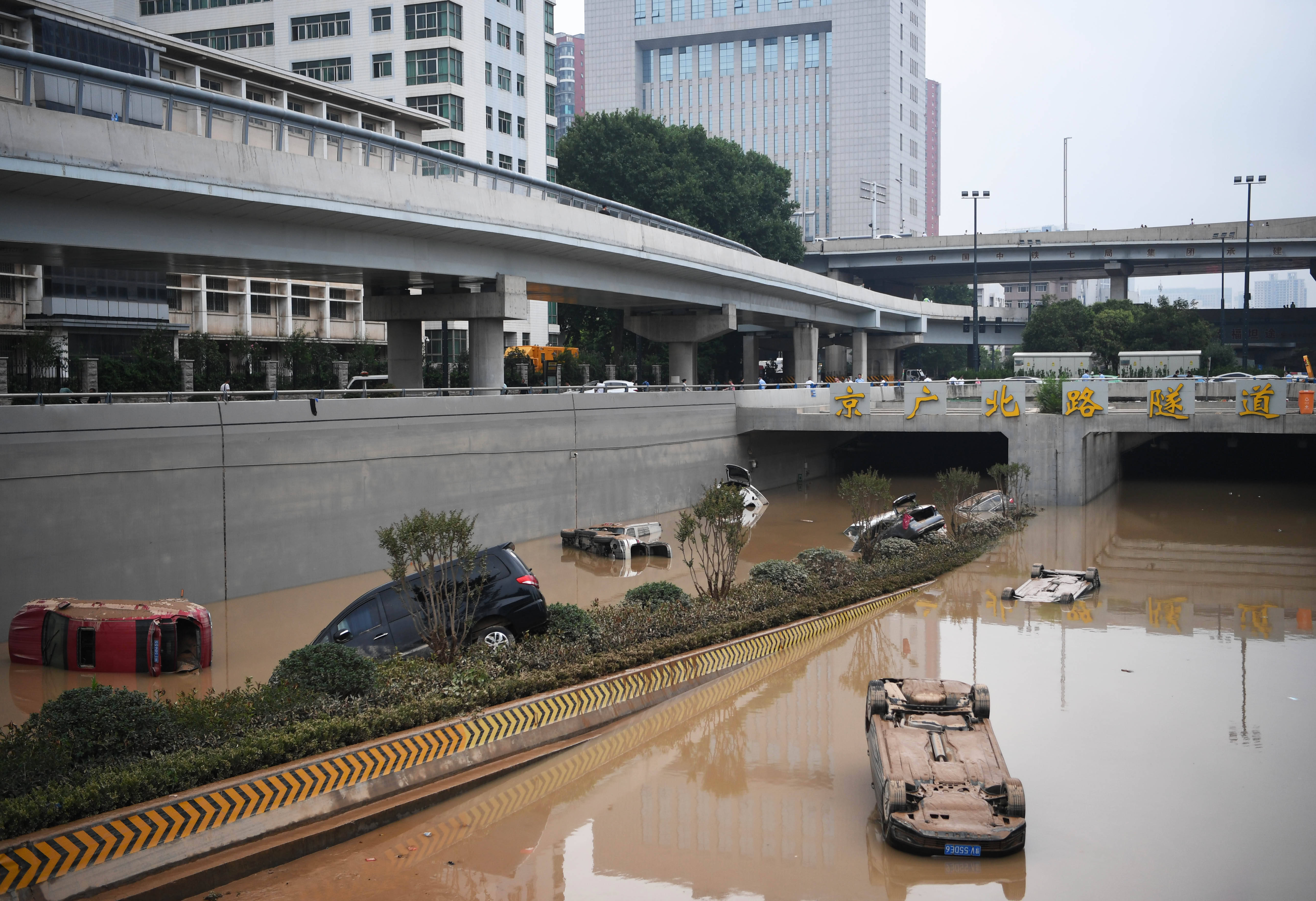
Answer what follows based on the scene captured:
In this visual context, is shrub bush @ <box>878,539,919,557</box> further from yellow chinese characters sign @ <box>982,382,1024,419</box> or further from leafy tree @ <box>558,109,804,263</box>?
leafy tree @ <box>558,109,804,263</box>

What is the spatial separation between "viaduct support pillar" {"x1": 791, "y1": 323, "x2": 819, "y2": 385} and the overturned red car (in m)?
48.1

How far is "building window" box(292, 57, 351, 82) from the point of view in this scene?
209 feet

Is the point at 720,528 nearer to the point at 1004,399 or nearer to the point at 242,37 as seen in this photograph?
the point at 1004,399

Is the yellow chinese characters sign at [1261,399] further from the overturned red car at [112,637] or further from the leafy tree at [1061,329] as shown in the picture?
the leafy tree at [1061,329]

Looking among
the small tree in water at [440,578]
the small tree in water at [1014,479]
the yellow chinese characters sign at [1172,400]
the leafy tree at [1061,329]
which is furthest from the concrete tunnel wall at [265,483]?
the leafy tree at [1061,329]

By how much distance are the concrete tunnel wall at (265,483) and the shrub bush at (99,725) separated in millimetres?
9415

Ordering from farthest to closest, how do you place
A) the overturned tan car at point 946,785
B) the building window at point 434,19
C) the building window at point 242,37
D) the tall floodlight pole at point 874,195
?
the tall floodlight pole at point 874,195 → the building window at point 242,37 → the building window at point 434,19 → the overturned tan car at point 946,785

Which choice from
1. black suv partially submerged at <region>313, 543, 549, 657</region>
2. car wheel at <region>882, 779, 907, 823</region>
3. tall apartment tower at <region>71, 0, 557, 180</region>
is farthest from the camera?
tall apartment tower at <region>71, 0, 557, 180</region>

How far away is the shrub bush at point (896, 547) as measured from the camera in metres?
25.6

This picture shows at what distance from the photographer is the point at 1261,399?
34.9 metres

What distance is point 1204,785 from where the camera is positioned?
11.4 m

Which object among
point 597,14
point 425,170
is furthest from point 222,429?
point 597,14

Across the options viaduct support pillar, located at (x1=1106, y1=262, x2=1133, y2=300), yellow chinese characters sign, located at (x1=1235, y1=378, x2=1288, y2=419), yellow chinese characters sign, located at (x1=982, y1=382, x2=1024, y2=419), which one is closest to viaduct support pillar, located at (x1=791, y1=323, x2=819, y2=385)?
yellow chinese characters sign, located at (x1=982, y1=382, x2=1024, y2=419)

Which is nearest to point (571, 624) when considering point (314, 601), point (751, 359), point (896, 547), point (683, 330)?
point (314, 601)
